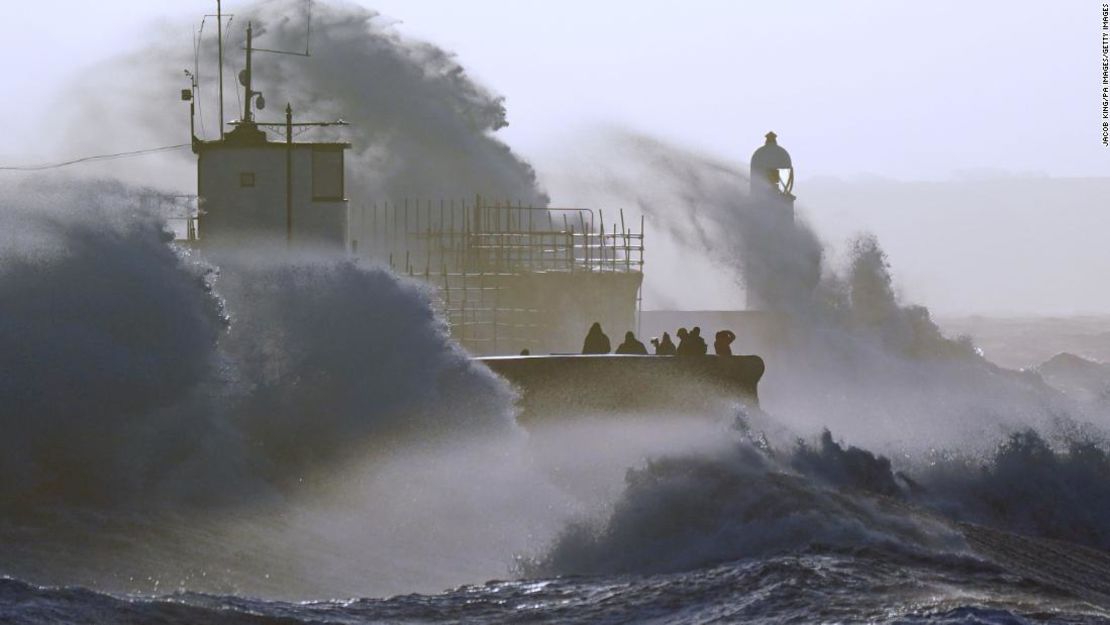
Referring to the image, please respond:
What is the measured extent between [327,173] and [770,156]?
1569 centimetres

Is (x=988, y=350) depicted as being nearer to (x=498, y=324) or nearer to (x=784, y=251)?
(x=784, y=251)

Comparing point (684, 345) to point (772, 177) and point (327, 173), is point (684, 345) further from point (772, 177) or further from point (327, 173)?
point (772, 177)

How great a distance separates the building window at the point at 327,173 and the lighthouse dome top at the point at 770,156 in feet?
51.0

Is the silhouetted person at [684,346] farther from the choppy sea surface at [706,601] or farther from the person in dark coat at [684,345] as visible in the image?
the choppy sea surface at [706,601]

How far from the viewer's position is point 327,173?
29812mm

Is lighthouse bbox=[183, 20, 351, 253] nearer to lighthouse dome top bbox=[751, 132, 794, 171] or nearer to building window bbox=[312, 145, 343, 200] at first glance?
building window bbox=[312, 145, 343, 200]

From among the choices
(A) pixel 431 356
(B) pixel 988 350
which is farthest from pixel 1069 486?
(B) pixel 988 350

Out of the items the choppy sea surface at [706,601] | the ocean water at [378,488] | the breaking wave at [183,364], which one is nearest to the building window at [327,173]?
the ocean water at [378,488]

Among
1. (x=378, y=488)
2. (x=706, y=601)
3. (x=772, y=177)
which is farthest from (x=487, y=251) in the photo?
(x=706, y=601)

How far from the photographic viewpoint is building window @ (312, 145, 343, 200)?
29.7 meters

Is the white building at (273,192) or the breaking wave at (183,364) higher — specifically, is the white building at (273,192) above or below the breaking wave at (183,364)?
above

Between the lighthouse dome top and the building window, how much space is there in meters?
15.6

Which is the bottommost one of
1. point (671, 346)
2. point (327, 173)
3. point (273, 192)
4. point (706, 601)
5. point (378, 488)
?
point (706, 601)

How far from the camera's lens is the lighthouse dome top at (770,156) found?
43.8m
